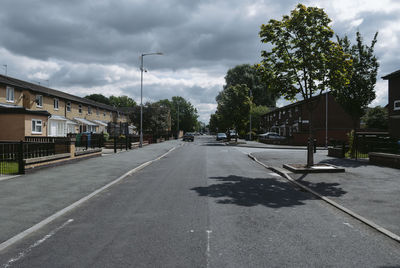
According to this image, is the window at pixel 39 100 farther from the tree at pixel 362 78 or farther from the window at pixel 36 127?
the tree at pixel 362 78

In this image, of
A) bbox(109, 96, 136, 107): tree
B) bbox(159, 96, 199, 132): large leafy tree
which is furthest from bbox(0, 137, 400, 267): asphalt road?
bbox(109, 96, 136, 107): tree

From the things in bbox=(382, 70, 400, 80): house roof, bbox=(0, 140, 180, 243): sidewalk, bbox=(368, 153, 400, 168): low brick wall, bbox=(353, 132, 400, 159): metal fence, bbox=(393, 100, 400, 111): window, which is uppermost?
bbox=(382, 70, 400, 80): house roof

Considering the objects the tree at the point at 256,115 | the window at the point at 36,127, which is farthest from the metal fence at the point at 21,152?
the tree at the point at 256,115

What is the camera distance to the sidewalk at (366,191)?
6.27 metres

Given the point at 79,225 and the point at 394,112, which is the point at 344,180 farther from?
the point at 394,112

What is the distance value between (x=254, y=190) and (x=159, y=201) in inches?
118

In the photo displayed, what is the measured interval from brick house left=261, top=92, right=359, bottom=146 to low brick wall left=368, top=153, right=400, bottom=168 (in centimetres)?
1217

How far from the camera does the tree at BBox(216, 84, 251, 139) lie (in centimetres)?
4603

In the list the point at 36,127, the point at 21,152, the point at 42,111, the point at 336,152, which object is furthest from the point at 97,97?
the point at 21,152

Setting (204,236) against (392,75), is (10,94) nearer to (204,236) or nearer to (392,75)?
(204,236)

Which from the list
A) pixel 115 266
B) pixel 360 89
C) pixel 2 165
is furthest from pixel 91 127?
pixel 115 266

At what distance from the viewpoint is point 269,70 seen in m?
12.7

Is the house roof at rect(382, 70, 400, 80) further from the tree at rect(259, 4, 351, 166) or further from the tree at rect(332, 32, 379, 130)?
the tree at rect(259, 4, 351, 166)

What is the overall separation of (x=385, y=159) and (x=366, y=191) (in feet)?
24.9
